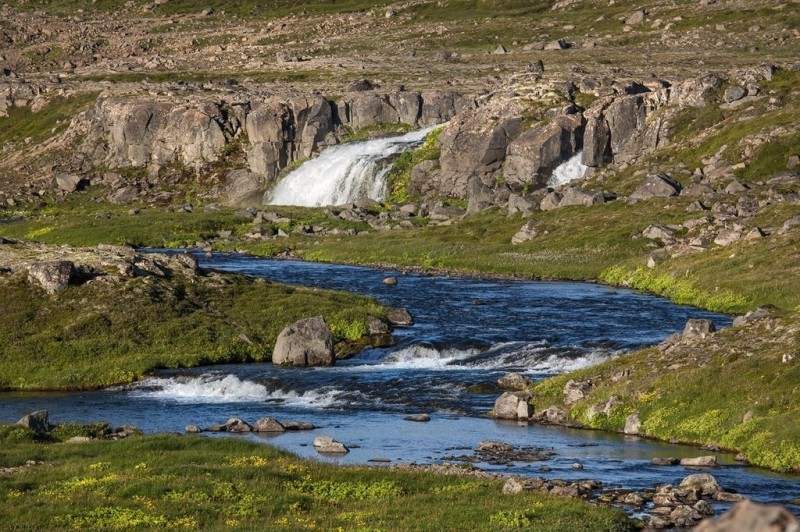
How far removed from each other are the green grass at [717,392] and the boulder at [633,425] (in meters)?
0.26

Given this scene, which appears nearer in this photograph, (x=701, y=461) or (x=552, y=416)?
(x=701, y=461)

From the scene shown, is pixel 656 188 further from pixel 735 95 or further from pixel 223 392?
pixel 223 392

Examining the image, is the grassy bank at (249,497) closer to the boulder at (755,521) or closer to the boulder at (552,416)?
the boulder at (552,416)

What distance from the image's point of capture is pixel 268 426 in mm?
53312

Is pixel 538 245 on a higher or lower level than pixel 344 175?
lower

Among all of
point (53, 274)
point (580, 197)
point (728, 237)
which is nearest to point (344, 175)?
point (580, 197)

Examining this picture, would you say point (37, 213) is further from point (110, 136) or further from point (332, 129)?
point (332, 129)

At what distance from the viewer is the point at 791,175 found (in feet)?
354

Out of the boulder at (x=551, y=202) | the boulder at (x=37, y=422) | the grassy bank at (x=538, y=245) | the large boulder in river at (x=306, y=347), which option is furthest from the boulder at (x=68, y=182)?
the boulder at (x=37, y=422)

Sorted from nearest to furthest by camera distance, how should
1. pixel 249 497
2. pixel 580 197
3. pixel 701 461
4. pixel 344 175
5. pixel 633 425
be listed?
1. pixel 249 497
2. pixel 701 461
3. pixel 633 425
4. pixel 580 197
5. pixel 344 175

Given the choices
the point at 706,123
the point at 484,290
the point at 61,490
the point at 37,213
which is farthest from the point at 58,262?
the point at 37,213

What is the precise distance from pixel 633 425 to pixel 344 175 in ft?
329

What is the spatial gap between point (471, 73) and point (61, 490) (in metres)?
157

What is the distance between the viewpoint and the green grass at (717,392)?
46875 millimetres
